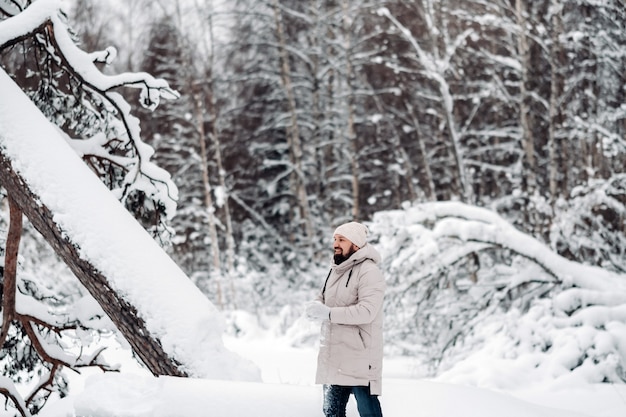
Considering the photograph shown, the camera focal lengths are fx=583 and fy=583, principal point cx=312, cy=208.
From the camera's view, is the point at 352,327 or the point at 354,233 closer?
the point at 352,327

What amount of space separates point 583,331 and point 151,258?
492cm

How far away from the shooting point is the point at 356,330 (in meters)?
3.09

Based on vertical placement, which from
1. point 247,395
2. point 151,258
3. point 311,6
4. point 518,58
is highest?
point 311,6

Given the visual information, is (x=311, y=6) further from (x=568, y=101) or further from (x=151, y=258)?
(x=151, y=258)

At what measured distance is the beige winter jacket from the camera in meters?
3.04

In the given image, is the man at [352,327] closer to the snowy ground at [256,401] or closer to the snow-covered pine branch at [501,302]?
the snowy ground at [256,401]

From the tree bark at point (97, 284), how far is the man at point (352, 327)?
2.85ft

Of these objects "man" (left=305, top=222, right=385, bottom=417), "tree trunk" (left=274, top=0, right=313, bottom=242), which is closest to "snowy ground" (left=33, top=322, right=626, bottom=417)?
"man" (left=305, top=222, right=385, bottom=417)

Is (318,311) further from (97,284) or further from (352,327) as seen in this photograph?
(97,284)

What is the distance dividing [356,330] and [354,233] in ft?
1.75

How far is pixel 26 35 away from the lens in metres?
3.73

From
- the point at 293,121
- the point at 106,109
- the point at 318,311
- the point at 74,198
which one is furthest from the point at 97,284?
the point at 293,121

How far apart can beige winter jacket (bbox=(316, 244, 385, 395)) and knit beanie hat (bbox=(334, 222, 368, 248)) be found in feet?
0.17

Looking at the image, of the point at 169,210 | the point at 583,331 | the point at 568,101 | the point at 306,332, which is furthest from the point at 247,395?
the point at 568,101
